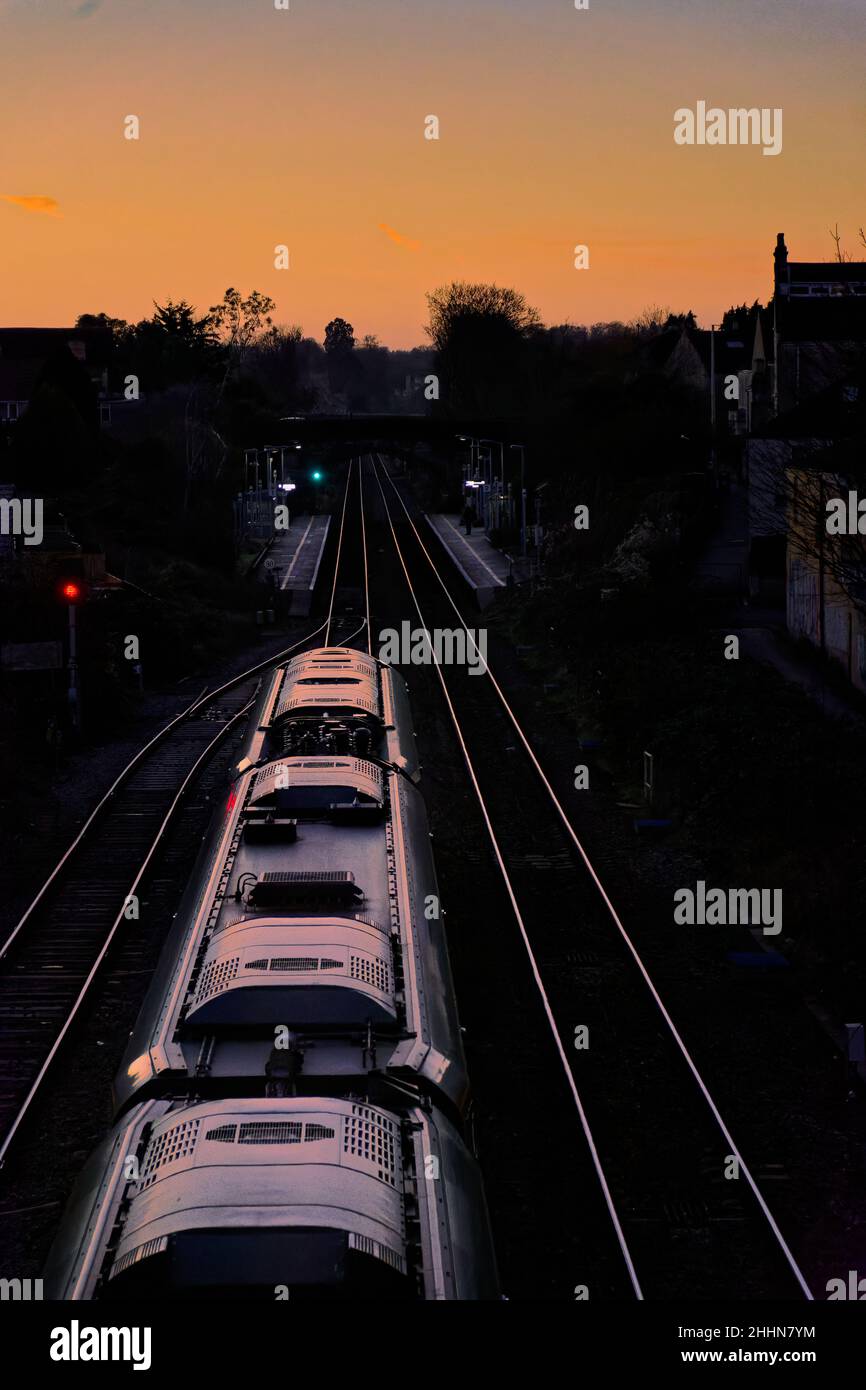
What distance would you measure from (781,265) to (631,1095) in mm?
51042

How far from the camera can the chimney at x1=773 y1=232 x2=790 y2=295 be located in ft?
189

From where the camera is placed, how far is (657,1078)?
45.5ft

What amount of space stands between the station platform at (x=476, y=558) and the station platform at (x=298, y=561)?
653 centimetres

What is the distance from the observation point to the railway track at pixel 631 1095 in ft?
35.4

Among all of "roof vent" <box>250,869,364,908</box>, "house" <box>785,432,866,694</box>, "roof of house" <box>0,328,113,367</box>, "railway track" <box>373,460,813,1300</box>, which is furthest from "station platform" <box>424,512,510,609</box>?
"roof vent" <box>250,869,364,908</box>

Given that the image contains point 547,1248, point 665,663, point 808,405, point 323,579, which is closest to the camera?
point 547,1248

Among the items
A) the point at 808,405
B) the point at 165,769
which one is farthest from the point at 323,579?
the point at 165,769

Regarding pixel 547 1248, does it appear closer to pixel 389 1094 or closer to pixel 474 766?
pixel 389 1094

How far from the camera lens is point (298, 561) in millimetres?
67062

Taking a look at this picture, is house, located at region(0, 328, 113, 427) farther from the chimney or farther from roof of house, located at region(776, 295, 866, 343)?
roof of house, located at region(776, 295, 866, 343)

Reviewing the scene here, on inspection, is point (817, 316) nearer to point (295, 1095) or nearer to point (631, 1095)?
point (631, 1095)

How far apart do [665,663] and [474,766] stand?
19.7 ft

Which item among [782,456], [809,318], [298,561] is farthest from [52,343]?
[782,456]

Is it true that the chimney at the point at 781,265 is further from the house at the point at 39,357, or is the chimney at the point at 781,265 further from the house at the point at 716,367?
the house at the point at 39,357
